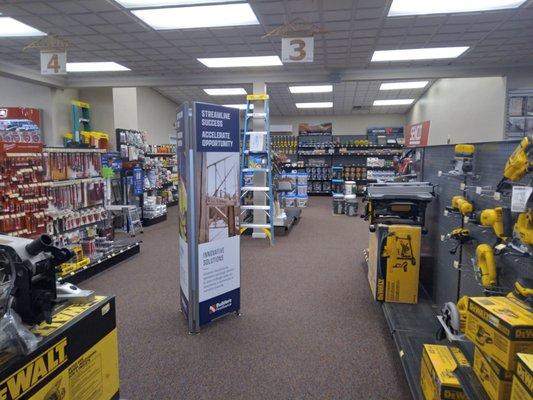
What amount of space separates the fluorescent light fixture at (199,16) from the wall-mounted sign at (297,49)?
56cm

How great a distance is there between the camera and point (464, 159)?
108 inches

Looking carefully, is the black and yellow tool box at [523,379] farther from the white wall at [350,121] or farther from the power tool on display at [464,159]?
the white wall at [350,121]

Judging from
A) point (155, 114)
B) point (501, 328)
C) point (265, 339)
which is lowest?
point (265, 339)

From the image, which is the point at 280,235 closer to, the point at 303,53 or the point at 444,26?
the point at 303,53

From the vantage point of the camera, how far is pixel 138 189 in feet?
24.8

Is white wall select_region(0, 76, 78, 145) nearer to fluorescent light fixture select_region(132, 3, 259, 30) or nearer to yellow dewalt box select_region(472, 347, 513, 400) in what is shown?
fluorescent light fixture select_region(132, 3, 259, 30)

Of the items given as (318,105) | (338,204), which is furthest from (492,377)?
(318,105)

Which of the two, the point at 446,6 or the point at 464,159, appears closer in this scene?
the point at 464,159

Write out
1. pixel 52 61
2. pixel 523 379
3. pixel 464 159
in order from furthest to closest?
1. pixel 52 61
2. pixel 464 159
3. pixel 523 379

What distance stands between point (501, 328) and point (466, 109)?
7659 mm

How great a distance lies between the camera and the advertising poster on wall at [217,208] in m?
2.94

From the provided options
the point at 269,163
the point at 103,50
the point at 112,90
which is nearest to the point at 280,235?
the point at 269,163

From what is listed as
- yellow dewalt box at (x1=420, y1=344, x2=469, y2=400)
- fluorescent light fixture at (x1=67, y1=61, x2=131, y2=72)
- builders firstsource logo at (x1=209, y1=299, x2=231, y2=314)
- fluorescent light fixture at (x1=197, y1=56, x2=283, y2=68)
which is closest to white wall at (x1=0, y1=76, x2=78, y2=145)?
fluorescent light fixture at (x1=67, y1=61, x2=131, y2=72)

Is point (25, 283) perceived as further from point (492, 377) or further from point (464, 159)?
point (464, 159)
